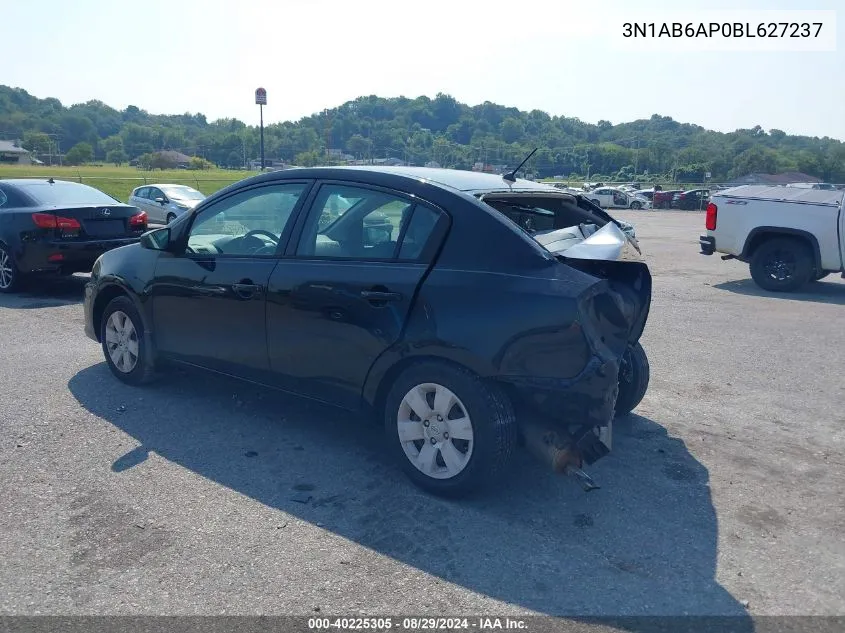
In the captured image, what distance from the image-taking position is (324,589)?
319 cm

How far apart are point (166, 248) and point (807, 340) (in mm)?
6538

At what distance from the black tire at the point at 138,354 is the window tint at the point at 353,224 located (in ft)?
5.47

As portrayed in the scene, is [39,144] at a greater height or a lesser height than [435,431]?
greater

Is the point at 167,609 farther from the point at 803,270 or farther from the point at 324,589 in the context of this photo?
the point at 803,270

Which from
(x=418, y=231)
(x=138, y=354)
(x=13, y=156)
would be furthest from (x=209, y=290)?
(x=13, y=156)

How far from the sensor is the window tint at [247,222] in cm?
485

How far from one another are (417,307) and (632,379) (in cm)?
181

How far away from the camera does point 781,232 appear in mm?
11867

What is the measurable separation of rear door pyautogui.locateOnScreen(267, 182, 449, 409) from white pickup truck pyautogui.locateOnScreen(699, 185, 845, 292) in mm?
9385

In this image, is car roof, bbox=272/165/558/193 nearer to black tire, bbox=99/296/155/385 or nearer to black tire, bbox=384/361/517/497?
black tire, bbox=384/361/517/497

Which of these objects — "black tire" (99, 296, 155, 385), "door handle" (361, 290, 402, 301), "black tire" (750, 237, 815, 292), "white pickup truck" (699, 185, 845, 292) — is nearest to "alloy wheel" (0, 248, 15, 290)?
"black tire" (99, 296, 155, 385)

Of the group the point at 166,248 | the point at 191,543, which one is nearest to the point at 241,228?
the point at 166,248

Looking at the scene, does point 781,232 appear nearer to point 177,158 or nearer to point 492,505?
point 492,505

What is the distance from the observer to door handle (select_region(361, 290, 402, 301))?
4.15 metres
